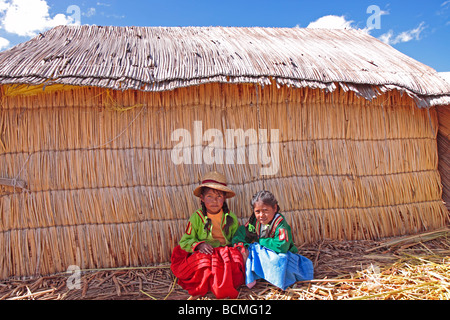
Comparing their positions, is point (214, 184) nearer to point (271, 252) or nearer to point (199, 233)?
point (199, 233)

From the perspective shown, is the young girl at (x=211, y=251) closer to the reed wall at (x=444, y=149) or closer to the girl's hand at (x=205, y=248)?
the girl's hand at (x=205, y=248)

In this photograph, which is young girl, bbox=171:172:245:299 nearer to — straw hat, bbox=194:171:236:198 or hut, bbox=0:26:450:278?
straw hat, bbox=194:171:236:198

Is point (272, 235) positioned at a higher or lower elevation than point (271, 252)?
higher

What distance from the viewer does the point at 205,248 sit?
108 inches

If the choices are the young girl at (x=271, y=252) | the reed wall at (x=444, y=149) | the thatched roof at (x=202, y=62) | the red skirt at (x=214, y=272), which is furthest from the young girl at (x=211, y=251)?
the reed wall at (x=444, y=149)

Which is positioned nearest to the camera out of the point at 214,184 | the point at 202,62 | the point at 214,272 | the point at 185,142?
the point at 214,272

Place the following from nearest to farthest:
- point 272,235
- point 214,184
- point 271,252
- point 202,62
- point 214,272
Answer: point 214,272 → point 271,252 → point 272,235 → point 214,184 → point 202,62

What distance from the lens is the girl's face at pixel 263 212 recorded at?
277cm

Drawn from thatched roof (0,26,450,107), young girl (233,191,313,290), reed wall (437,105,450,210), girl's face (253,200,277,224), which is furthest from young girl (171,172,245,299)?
reed wall (437,105,450,210)

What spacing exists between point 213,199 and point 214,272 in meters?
0.61

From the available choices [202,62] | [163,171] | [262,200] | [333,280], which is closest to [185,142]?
[163,171]
